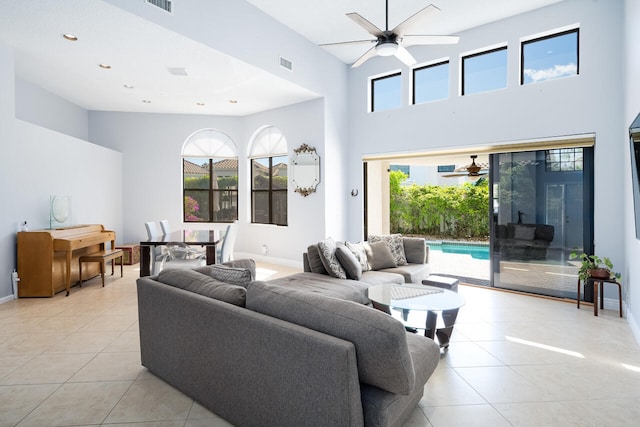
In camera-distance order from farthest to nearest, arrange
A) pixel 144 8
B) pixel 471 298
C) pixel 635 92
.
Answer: pixel 471 298 < pixel 144 8 < pixel 635 92

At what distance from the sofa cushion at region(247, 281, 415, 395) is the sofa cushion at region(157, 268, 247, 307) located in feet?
1.50

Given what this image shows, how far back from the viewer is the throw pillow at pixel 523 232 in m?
5.20

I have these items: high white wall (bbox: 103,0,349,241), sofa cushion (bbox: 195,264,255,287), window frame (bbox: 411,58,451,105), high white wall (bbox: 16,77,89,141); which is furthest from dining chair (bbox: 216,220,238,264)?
high white wall (bbox: 16,77,89,141)

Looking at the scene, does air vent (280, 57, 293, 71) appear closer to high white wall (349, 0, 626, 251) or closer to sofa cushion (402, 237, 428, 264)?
high white wall (349, 0, 626, 251)

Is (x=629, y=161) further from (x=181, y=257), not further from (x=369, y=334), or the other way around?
(x=181, y=257)

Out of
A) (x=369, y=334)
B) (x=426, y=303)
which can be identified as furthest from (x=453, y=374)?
(x=369, y=334)

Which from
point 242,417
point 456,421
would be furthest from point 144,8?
point 456,421

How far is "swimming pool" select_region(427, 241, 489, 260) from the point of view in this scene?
9400 mm

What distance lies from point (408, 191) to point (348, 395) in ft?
35.3

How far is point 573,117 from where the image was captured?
15.5 ft

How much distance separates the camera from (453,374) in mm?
2795

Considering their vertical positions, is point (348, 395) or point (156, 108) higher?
point (156, 108)

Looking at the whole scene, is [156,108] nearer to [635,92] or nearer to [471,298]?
[471,298]

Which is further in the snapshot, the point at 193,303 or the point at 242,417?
the point at 193,303
